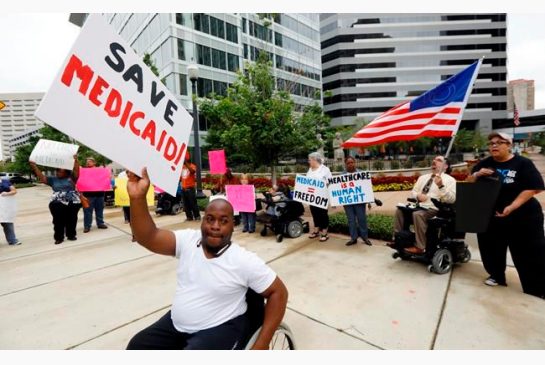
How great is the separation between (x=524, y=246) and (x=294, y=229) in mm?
3586

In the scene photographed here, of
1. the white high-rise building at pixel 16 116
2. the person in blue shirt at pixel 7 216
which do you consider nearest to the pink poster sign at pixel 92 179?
the person in blue shirt at pixel 7 216

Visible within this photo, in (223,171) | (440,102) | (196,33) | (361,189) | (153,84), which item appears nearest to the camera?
(153,84)

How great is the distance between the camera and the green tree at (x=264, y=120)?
324 inches

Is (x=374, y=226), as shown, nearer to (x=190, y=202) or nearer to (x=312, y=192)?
(x=312, y=192)

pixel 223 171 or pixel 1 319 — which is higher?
Result: pixel 223 171

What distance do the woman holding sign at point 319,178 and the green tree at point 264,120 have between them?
2.66 metres

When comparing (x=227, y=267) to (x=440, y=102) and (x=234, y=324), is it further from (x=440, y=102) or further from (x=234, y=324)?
(x=440, y=102)

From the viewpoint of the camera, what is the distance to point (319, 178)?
566 centimetres

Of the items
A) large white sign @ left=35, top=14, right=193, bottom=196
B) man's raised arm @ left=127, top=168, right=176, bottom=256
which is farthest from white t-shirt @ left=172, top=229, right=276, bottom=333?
large white sign @ left=35, top=14, right=193, bottom=196

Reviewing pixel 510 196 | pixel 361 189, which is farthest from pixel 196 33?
pixel 510 196

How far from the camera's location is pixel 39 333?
9.79 ft

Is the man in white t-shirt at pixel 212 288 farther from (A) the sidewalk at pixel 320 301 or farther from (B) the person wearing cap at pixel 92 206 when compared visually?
(B) the person wearing cap at pixel 92 206

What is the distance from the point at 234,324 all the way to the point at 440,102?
169 inches

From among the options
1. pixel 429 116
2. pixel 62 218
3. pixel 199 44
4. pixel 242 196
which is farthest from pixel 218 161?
pixel 199 44
